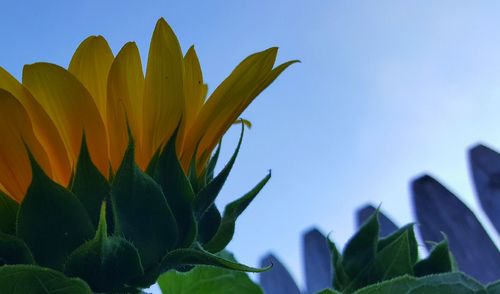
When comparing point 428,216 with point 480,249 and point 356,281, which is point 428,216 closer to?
→ point 480,249

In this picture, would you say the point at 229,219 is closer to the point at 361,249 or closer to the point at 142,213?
the point at 142,213

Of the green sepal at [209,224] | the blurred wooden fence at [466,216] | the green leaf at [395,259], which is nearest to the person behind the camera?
the green sepal at [209,224]

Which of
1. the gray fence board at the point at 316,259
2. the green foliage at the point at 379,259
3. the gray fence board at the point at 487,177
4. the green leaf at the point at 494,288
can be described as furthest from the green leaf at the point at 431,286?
the gray fence board at the point at 316,259

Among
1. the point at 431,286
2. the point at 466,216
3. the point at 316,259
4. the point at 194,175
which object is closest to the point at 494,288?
the point at 431,286

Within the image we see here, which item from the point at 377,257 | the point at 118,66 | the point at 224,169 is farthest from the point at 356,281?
the point at 118,66

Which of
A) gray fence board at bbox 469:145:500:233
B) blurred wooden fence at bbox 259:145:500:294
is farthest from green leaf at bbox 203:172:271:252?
gray fence board at bbox 469:145:500:233

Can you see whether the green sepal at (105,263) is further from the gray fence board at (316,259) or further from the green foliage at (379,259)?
the gray fence board at (316,259)
